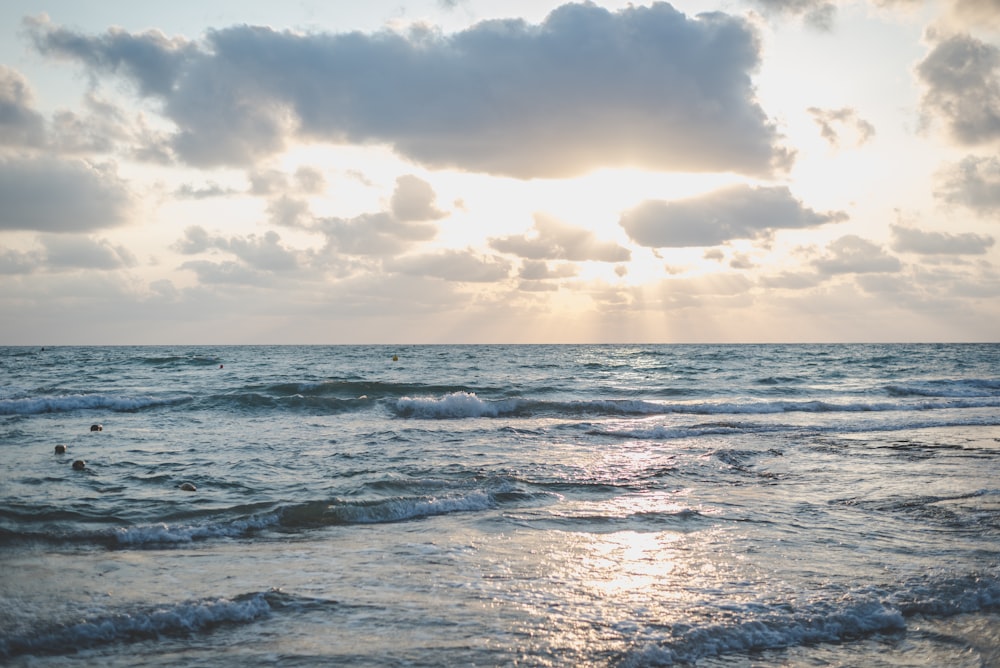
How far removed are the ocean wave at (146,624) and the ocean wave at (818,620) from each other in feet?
13.7

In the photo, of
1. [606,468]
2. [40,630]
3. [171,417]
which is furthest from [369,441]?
[40,630]

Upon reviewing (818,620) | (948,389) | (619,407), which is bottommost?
(619,407)

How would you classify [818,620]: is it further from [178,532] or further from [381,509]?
[178,532]

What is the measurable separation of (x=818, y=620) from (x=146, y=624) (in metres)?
7.22

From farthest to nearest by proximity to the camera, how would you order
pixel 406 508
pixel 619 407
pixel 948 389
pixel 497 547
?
pixel 948 389, pixel 619 407, pixel 406 508, pixel 497 547

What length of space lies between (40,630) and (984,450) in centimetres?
2244

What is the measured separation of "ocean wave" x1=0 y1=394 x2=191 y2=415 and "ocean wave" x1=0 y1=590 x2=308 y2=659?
26.2 metres

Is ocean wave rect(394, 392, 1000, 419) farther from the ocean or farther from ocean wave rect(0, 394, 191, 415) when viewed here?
ocean wave rect(0, 394, 191, 415)

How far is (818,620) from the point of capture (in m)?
7.71

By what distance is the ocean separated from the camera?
721 cm

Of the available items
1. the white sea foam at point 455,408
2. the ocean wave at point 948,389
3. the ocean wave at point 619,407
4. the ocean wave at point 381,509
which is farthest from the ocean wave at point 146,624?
the ocean wave at point 948,389

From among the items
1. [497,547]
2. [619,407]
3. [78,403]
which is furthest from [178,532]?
[78,403]

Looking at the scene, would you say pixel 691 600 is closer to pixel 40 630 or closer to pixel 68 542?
pixel 40 630

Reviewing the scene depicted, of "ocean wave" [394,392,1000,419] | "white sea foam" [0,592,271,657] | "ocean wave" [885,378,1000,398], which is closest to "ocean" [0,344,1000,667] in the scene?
"white sea foam" [0,592,271,657]
